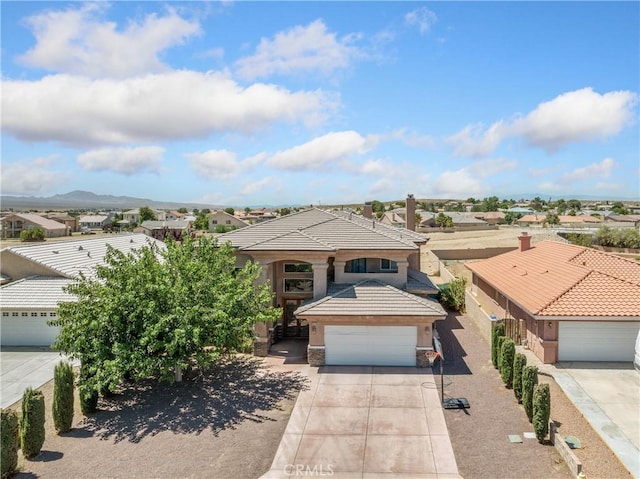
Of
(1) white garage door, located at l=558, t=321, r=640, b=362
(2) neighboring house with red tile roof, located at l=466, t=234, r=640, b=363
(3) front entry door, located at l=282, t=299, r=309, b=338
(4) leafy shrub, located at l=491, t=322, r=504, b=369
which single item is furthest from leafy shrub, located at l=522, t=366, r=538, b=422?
(3) front entry door, located at l=282, t=299, r=309, b=338

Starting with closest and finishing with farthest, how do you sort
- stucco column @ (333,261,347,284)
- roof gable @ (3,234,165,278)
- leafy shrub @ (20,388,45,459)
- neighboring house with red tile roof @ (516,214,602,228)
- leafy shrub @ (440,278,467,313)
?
1. leafy shrub @ (20,388,45,459)
2. stucco column @ (333,261,347,284)
3. roof gable @ (3,234,165,278)
4. leafy shrub @ (440,278,467,313)
5. neighboring house with red tile roof @ (516,214,602,228)

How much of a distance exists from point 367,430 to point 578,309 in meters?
11.3

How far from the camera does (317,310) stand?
18.7 metres

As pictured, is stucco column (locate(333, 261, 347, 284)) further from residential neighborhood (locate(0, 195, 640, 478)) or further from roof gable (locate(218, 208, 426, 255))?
roof gable (locate(218, 208, 426, 255))

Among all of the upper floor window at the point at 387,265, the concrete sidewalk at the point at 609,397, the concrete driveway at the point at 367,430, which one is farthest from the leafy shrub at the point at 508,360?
the upper floor window at the point at 387,265

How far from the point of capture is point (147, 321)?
1523cm

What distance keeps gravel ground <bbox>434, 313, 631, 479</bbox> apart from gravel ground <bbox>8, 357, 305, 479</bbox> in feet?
18.9

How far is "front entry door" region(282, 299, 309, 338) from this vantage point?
75.4 ft

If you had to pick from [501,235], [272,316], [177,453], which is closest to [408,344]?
[272,316]

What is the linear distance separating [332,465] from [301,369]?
23.5 feet

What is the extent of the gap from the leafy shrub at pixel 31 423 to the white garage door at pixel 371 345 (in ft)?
35.0

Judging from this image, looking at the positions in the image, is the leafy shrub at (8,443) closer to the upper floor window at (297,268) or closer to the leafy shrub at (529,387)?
the upper floor window at (297,268)

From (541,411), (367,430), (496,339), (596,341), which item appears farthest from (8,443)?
(596,341)

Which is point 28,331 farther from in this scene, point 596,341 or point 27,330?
point 596,341
